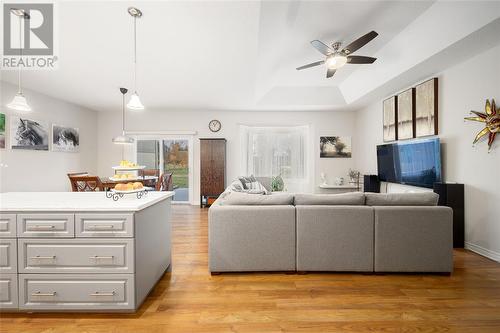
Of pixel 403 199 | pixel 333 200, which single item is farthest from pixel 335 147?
pixel 333 200

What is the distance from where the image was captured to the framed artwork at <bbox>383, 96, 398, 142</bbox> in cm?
487

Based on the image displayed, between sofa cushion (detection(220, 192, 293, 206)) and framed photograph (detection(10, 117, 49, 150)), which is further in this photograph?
framed photograph (detection(10, 117, 49, 150))

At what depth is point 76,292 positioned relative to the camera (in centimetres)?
190

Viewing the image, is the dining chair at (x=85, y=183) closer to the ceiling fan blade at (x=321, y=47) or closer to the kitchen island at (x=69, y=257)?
the kitchen island at (x=69, y=257)

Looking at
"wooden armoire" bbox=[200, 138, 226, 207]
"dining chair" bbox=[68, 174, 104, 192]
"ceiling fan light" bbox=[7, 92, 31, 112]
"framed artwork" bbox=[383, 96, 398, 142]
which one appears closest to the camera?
"ceiling fan light" bbox=[7, 92, 31, 112]

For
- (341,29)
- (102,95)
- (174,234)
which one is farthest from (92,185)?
(341,29)

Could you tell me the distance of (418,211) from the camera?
8.32 ft

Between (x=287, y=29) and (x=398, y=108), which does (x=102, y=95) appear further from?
(x=398, y=108)

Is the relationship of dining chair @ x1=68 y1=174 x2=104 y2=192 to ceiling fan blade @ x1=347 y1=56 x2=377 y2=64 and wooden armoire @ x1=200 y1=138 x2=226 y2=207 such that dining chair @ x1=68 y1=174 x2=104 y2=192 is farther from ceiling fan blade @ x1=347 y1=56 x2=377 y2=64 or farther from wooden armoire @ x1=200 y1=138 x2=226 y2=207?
ceiling fan blade @ x1=347 y1=56 x2=377 y2=64

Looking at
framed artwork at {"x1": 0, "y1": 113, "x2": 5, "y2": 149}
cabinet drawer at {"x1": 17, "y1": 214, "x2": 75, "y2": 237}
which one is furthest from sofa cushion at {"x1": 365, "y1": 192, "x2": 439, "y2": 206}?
framed artwork at {"x1": 0, "y1": 113, "x2": 5, "y2": 149}

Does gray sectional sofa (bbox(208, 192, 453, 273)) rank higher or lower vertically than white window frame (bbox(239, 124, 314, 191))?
lower

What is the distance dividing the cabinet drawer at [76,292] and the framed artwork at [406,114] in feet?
16.3

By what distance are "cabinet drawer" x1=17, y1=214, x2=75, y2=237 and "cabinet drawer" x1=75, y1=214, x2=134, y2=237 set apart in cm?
9

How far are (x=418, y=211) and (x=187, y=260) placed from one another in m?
2.78
